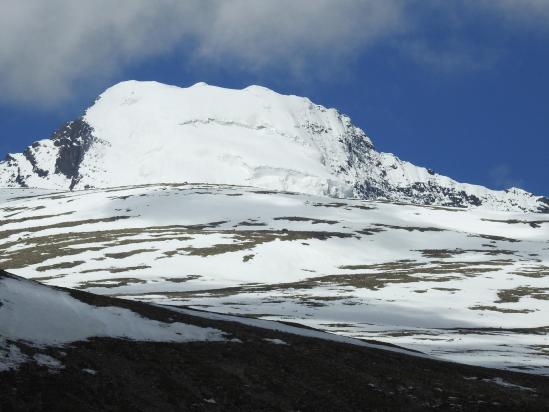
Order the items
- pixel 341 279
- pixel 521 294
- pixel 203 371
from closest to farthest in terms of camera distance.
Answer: pixel 203 371, pixel 521 294, pixel 341 279

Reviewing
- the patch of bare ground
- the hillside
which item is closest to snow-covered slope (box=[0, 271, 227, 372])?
the hillside

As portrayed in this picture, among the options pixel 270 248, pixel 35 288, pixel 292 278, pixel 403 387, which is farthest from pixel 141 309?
pixel 270 248

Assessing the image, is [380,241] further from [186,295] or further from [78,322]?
[78,322]

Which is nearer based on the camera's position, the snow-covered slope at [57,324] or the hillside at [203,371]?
the hillside at [203,371]

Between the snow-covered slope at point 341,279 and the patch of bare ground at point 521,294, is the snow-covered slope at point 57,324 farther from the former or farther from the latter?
the patch of bare ground at point 521,294

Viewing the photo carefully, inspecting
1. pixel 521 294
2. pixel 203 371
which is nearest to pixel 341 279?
pixel 521 294

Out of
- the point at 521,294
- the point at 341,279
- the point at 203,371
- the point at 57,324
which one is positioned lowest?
the point at 203,371

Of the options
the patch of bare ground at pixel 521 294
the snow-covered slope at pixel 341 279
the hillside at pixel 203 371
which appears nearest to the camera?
the hillside at pixel 203 371

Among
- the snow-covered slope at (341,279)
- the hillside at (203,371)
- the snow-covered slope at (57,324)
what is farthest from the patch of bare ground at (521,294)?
the snow-covered slope at (57,324)

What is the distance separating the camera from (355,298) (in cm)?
10625

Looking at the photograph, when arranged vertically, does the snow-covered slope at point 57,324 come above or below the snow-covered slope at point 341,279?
below

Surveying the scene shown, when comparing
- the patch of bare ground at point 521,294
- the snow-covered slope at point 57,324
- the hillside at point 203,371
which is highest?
the patch of bare ground at point 521,294

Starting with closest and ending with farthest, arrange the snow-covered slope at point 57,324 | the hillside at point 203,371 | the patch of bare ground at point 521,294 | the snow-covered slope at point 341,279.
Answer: the hillside at point 203,371, the snow-covered slope at point 57,324, the snow-covered slope at point 341,279, the patch of bare ground at point 521,294

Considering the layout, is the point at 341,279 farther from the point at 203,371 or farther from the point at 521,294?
the point at 203,371
